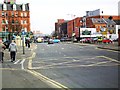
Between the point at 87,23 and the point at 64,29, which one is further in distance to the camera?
the point at 64,29

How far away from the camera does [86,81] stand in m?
13.6

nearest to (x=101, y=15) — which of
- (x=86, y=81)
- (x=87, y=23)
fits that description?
(x=87, y=23)

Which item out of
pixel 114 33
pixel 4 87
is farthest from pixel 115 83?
pixel 114 33

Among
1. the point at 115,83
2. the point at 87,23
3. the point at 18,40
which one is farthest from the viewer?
the point at 87,23

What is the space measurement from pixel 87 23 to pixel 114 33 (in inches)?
634

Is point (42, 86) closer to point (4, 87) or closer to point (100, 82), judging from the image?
point (4, 87)

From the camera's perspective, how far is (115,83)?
41.9 feet

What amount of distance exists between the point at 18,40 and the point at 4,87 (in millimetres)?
62443

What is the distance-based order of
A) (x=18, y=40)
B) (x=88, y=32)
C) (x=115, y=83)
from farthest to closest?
1. (x=88, y=32)
2. (x=18, y=40)
3. (x=115, y=83)

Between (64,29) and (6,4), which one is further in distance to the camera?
(64,29)

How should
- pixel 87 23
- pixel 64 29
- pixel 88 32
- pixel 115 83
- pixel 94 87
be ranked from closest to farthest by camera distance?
pixel 94 87, pixel 115 83, pixel 88 32, pixel 87 23, pixel 64 29

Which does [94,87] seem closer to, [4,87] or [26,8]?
[4,87]

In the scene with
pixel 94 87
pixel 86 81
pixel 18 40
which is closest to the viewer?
pixel 94 87

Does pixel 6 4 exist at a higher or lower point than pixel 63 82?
higher
